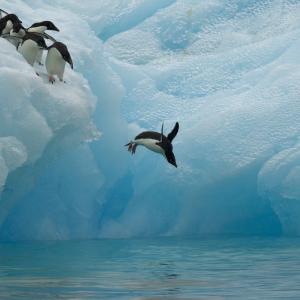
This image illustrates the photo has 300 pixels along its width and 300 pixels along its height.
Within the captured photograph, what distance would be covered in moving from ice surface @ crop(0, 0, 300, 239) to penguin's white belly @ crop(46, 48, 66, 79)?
18 centimetres

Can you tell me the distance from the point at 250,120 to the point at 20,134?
10.6 ft

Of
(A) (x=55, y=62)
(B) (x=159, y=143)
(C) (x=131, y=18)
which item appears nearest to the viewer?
(B) (x=159, y=143)

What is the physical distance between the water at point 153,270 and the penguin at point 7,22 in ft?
7.10

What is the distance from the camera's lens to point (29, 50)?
32.1 feet

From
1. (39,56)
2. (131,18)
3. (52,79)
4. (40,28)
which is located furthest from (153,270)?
(131,18)

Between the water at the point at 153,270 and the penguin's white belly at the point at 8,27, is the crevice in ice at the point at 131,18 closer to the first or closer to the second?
the penguin's white belly at the point at 8,27

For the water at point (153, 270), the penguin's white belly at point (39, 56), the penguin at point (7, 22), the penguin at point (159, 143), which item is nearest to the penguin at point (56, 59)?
the penguin's white belly at point (39, 56)

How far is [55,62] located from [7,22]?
835 millimetres

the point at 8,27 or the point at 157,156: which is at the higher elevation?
the point at 8,27

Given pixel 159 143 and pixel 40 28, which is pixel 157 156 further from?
pixel 159 143

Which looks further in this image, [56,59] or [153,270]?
[56,59]

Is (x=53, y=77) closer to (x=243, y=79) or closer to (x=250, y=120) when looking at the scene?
(x=250, y=120)

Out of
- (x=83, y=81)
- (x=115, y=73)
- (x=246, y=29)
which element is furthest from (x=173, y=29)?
(x=83, y=81)

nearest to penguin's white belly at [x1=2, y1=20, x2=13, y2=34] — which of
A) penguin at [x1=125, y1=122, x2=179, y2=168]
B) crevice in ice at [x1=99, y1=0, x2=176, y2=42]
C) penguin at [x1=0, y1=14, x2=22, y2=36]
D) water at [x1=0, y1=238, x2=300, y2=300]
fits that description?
penguin at [x1=0, y1=14, x2=22, y2=36]
